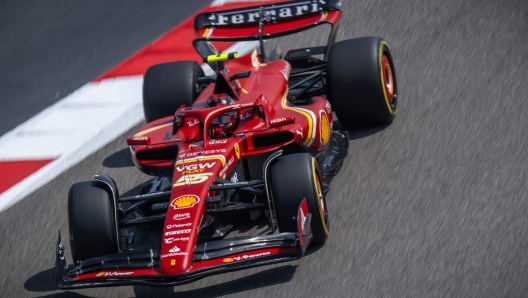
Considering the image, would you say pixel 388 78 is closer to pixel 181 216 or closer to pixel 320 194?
pixel 320 194

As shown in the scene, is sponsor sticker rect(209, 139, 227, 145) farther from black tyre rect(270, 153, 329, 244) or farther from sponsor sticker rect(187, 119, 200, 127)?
black tyre rect(270, 153, 329, 244)

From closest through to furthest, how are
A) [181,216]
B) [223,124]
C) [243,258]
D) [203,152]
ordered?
[243,258]
[181,216]
[203,152]
[223,124]

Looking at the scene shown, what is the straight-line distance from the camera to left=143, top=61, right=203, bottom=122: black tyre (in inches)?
318

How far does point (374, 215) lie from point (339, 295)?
3.60 feet

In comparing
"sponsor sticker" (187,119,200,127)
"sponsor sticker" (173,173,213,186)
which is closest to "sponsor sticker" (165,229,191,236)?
"sponsor sticker" (173,173,213,186)

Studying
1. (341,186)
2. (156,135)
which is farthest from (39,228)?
(341,186)

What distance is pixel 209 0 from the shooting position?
1179 centimetres

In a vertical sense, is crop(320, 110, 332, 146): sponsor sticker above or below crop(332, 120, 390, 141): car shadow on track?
above

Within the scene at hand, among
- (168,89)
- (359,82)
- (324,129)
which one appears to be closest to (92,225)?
(324,129)

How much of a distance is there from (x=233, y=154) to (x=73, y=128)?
3.44m

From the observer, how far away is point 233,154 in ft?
21.4

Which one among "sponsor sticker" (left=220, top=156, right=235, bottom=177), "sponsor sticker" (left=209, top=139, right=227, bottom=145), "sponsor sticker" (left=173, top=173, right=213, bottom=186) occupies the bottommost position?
"sponsor sticker" (left=220, top=156, right=235, bottom=177)

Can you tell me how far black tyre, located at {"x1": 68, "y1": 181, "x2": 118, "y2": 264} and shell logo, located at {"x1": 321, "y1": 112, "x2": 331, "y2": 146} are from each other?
76.7 inches

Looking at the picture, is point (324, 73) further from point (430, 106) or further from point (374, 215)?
point (374, 215)
